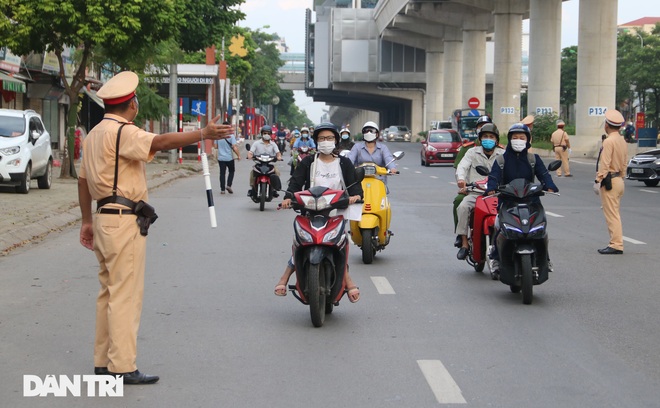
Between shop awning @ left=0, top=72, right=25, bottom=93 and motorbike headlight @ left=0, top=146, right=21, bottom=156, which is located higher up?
shop awning @ left=0, top=72, right=25, bottom=93

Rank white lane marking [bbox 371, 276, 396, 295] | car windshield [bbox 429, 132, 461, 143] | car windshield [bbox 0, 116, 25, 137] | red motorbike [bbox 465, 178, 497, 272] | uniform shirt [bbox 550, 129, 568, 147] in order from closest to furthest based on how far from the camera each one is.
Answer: white lane marking [bbox 371, 276, 396, 295]
red motorbike [bbox 465, 178, 497, 272]
car windshield [bbox 0, 116, 25, 137]
uniform shirt [bbox 550, 129, 568, 147]
car windshield [bbox 429, 132, 461, 143]

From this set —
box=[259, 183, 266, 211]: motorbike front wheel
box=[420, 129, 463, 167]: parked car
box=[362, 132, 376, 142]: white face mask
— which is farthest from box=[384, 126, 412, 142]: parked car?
box=[362, 132, 376, 142]: white face mask

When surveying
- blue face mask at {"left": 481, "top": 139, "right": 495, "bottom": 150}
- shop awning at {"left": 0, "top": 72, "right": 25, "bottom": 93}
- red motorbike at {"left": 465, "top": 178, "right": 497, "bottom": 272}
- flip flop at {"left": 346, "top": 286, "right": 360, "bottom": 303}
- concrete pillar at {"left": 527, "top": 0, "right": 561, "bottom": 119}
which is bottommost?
flip flop at {"left": 346, "top": 286, "right": 360, "bottom": 303}

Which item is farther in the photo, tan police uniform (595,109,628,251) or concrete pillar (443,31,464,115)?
concrete pillar (443,31,464,115)

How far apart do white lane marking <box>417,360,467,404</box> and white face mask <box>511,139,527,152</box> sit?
3.58 meters

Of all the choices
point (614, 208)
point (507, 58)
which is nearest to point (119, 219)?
point (614, 208)

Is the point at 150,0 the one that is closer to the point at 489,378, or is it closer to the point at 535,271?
the point at 535,271

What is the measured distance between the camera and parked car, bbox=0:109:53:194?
22.7 meters

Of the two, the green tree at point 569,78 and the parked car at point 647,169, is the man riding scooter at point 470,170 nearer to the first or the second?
the parked car at point 647,169

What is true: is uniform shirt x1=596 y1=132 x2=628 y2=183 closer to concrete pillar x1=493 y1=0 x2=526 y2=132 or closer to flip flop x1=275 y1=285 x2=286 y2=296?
flip flop x1=275 y1=285 x2=286 y2=296

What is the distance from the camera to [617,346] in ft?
26.1

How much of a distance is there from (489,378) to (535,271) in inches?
125

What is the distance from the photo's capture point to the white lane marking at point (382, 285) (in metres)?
10.6

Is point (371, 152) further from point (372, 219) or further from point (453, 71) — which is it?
point (453, 71)
